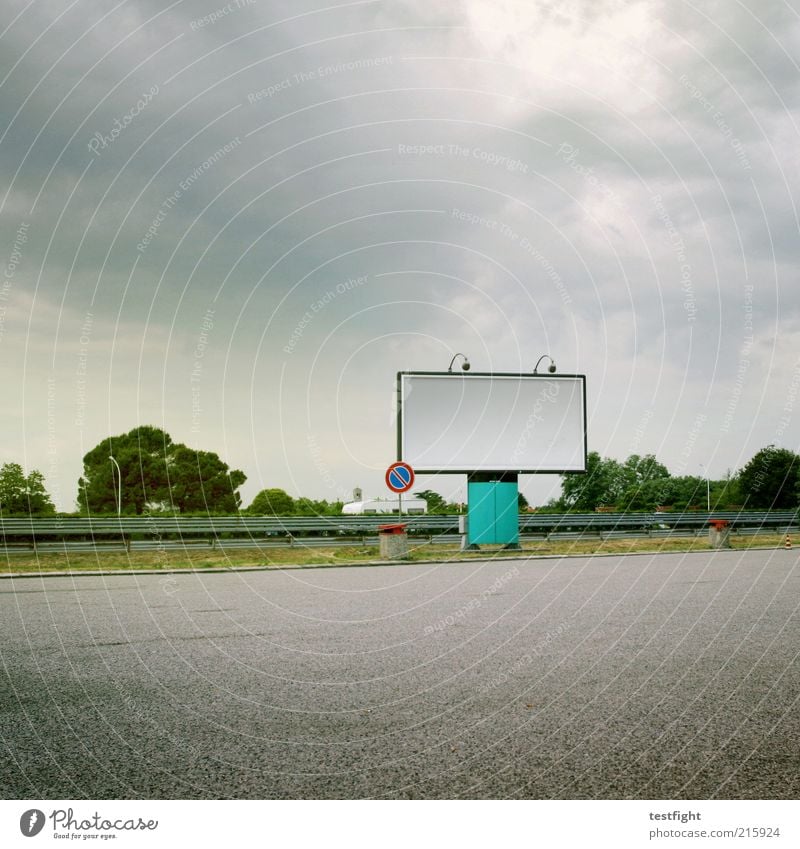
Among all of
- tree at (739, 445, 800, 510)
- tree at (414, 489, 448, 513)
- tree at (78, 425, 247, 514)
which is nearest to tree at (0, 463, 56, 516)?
tree at (78, 425, 247, 514)

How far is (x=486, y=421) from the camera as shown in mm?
26125

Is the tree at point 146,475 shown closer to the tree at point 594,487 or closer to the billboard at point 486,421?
the billboard at point 486,421

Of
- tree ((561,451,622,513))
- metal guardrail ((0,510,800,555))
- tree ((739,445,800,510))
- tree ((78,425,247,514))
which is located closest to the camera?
metal guardrail ((0,510,800,555))


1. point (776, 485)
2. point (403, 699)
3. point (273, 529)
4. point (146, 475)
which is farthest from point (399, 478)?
point (776, 485)

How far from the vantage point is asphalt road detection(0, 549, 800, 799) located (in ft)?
11.6

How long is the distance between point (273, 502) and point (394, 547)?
27271 millimetres

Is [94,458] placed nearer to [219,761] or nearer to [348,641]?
[348,641]

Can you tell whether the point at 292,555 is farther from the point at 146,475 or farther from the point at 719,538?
the point at 146,475

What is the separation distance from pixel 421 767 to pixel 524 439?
23.3 meters

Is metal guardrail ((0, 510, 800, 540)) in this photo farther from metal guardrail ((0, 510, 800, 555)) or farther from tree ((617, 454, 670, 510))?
tree ((617, 454, 670, 510))

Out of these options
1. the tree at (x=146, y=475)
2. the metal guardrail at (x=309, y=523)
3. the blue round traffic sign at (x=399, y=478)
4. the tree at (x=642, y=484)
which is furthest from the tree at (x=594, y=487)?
the blue round traffic sign at (x=399, y=478)

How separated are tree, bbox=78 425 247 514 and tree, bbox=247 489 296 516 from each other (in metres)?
2.63

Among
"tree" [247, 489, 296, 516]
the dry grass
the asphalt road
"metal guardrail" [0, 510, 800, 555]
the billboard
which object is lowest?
the dry grass
